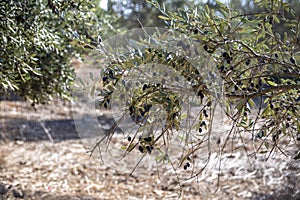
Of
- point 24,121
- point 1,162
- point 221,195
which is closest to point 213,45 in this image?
point 221,195

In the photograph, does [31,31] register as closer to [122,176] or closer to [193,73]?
[193,73]

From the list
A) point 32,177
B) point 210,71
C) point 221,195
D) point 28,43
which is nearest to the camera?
point 210,71

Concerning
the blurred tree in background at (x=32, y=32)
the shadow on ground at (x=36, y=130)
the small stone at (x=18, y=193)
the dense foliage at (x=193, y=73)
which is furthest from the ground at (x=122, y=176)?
the dense foliage at (x=193, y=73)

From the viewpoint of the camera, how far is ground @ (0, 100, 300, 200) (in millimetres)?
3439

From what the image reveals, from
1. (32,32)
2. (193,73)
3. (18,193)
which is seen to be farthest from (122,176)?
(193,73)

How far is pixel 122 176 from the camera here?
13.3 feet

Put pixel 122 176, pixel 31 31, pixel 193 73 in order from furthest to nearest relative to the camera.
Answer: pixel 122 176 → pixel 31 31 → pixel 193 73

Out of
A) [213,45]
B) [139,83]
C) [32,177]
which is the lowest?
[32,177]

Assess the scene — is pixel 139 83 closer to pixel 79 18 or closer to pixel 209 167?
pixel 79 18

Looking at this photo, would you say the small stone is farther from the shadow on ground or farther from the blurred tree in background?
the shadow on ground

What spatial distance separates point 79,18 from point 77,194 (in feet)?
5.07

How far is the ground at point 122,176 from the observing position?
3439mm

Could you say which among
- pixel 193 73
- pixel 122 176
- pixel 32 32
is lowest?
pixel 122 176

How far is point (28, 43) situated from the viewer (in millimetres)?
2439
